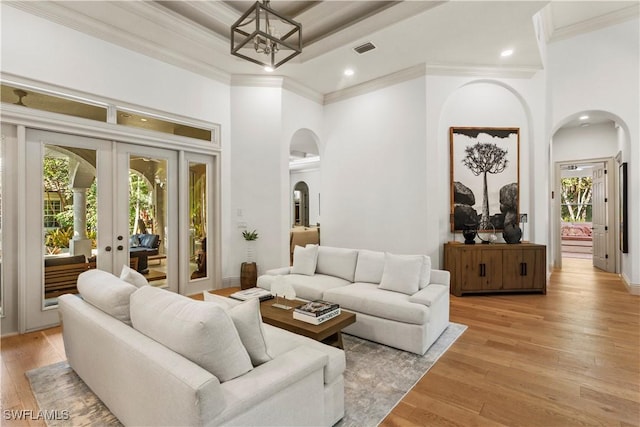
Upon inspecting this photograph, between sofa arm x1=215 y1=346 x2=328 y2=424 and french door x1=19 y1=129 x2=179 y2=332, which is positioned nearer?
sofa arm x1=215 y1=346 x2=328 y2=424

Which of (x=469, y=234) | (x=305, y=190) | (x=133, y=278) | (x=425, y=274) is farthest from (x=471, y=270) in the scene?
(x=305, y=190)

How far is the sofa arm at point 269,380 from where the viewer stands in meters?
1.34

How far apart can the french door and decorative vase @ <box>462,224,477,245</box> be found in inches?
179

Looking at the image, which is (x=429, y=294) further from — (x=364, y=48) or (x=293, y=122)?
(x=293, y=122)

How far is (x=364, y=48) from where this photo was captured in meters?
4.55

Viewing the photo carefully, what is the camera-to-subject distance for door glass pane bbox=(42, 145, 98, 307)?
3.61 metres

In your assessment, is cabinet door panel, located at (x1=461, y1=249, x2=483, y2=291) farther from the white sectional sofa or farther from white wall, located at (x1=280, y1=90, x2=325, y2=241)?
white wall, located at (x1=280, y1=90, x2=325, y2=241)

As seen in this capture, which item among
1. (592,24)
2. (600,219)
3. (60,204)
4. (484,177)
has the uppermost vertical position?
(592,24)

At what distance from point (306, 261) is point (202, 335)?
2874mm

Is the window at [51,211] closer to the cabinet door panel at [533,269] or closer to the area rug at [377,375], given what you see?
the area rug at [377,375]

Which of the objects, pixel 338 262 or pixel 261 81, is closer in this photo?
pixel 338 262

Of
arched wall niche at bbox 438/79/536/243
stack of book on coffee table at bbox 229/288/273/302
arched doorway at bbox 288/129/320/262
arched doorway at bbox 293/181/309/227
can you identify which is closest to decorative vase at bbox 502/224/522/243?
arched wall niche at bbox 438/79/536/243

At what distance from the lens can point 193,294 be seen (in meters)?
4.99

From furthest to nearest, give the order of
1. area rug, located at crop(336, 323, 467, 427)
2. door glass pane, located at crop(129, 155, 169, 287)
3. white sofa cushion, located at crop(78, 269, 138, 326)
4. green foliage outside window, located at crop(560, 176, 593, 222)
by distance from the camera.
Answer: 1. green foliage outside window, located at crop(560, 176, 593, 222)
2. door glass pane, located at crop(129, 155, 169, 287)
3. area rug, located at crop(336, 323, 467, 427)
4. white sofa cushion, located at crop(78, 269, 138, 326)
